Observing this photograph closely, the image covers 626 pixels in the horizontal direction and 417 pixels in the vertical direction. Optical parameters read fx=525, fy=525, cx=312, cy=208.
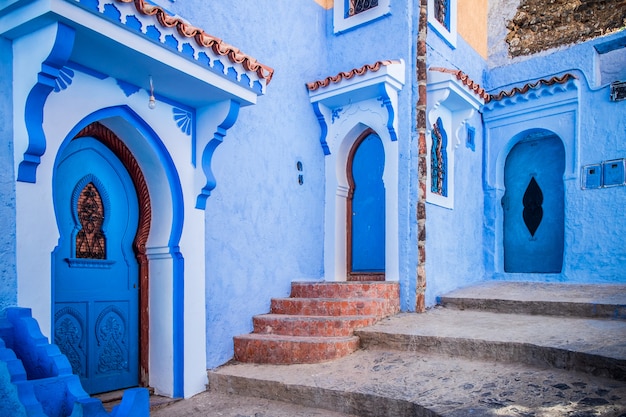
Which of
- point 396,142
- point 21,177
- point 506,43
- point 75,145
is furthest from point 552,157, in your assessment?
point 21,177

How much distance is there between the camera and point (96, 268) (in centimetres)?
488

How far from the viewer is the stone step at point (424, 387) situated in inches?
149

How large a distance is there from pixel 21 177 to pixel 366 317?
380cm

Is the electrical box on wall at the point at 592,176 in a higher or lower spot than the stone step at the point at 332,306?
higher

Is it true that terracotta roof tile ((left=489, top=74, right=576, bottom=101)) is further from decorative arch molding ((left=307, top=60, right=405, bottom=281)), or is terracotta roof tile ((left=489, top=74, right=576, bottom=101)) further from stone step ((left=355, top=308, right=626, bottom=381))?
stone step ((left=355, top=308, right=626, bottom=381))

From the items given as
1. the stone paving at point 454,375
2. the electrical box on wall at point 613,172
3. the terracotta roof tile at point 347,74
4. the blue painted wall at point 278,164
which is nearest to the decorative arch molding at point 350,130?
the terracotta roof tile at point 347,74

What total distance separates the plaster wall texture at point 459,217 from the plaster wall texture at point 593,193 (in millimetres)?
1165

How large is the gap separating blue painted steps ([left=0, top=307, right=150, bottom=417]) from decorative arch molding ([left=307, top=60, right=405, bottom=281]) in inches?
165

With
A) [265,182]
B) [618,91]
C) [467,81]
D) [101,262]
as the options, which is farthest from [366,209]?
[101,262]

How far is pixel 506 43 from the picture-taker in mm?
9195

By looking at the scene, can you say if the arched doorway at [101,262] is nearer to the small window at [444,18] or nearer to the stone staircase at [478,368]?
→ the stone staircase at [478,368]

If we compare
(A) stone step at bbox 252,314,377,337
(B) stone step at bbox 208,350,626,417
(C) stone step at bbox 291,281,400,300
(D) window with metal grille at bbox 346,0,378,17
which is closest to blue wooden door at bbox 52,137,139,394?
(B) stone step at bbox 208,350,626,417

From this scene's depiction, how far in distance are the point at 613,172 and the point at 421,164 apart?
3072 mm

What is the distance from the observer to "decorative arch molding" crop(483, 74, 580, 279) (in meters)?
8.09
